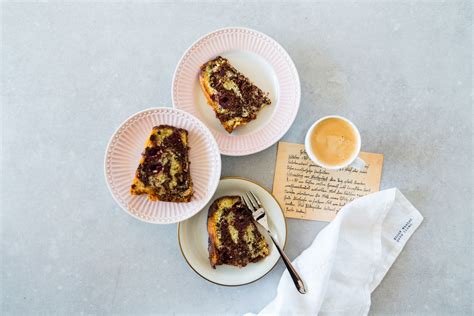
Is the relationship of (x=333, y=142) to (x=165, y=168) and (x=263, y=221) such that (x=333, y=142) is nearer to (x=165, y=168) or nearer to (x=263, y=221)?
(x=263, y=221)

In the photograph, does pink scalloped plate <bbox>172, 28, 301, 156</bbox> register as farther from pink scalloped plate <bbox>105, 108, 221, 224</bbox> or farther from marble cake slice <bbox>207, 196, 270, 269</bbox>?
marble cake slice <bbox>207, 196, 270, 269</bbox>

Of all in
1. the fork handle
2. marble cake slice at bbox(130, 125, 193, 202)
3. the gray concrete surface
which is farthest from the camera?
the gray concrete surface

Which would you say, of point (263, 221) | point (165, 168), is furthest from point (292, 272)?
point (165, 168)

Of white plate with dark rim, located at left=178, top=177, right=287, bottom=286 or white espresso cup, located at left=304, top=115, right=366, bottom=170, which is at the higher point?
white espresso cup, located at left=304, top=115, right=366, bottom=170

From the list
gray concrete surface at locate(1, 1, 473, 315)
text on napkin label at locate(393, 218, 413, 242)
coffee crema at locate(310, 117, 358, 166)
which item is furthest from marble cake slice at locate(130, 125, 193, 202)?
text on napkin label at locate(393, 218, 413, 242)

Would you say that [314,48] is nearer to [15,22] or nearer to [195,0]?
[195,0]

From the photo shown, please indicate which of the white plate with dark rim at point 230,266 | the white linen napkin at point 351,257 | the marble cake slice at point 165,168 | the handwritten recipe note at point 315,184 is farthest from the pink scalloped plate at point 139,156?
the white linen napkin at point 351,257
